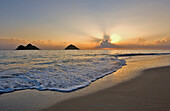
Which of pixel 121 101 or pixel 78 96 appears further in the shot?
pixel 78 96

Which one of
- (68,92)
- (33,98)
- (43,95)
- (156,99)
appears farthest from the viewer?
(68,92)

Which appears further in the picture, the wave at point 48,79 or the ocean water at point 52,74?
the ocean water at point 52,74

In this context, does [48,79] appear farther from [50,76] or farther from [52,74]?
[52,74]

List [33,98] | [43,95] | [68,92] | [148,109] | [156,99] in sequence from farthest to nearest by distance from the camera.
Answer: [68,92]
[43,95]
[33,98]
[156,99]
[148,109]

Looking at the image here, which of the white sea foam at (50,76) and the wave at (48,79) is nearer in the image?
the wave at (48,79)

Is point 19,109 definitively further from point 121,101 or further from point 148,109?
point 148,109

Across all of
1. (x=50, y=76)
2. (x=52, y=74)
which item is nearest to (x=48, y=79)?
(x=50, y=76)

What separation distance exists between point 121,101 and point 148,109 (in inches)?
31.0

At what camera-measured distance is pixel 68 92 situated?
445 cm

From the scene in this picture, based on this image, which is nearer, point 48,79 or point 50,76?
point 48,79

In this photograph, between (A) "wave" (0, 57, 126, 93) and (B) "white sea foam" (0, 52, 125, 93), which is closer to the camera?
(A) "wave" (0, 57, 126, 93)

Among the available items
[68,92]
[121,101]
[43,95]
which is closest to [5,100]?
[43,95]

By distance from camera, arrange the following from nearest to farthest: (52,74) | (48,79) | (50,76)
Result: (48,79) < (50,76) < (52,74)

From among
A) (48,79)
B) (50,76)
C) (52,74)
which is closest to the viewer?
(48,79)
